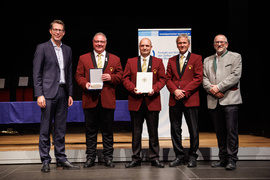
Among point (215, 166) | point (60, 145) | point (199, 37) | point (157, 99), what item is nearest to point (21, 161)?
point (60, 145)

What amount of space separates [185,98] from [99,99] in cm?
108

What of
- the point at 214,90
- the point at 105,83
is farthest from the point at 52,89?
the point at 214,90

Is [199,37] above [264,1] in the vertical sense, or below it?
A: below

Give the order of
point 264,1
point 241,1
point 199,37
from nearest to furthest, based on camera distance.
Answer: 1. point 264,1
2. point 241,1
3. point 199,37

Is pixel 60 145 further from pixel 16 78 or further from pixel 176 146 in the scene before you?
pixel 16 78

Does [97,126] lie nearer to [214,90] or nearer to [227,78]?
[214,90]

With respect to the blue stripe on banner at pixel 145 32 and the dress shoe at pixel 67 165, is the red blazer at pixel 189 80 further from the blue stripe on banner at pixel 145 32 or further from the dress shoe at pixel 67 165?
the blue stripe on banner at pixel 145 32

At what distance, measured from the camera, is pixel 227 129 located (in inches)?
144

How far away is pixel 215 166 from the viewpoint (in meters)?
3.70

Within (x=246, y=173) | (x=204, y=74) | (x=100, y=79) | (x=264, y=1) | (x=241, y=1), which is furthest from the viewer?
(x=241, y=1)

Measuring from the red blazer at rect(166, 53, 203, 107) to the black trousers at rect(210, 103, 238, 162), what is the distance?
1.00ft

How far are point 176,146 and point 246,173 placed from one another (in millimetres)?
877

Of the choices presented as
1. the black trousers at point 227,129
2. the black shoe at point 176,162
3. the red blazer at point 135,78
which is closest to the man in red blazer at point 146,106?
the red blazer at point 135,78

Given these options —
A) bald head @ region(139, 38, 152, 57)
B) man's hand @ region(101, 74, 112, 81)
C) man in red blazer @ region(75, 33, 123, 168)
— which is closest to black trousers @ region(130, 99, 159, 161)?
man in red blazer @ region(75, 33, 123, 168)
